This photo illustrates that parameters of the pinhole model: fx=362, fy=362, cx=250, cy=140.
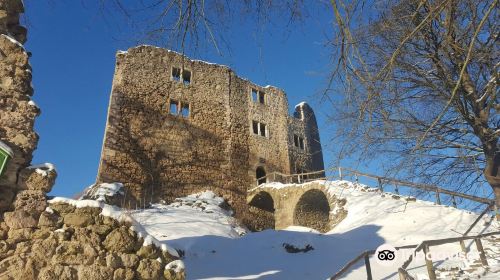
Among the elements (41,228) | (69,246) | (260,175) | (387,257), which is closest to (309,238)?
(387,257)

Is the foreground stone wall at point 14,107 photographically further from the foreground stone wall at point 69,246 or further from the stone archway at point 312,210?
the stone archway at point 312,210

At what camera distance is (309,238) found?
10570 mm

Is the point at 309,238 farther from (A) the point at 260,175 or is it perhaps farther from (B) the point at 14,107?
(A) the point at 260,175

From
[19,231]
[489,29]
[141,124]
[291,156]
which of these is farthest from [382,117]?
[291,156]

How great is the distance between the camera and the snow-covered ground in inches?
315

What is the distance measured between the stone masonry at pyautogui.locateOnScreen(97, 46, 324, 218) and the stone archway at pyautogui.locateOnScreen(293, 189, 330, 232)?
2696 millimetres

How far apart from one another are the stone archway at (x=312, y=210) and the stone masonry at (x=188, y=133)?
2.70 m

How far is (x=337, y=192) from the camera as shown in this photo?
14523mm

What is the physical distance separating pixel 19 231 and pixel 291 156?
61.0ft

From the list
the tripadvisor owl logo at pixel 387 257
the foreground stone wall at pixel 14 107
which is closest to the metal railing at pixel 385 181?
the tripadvisor owl logo at pixel 387 257

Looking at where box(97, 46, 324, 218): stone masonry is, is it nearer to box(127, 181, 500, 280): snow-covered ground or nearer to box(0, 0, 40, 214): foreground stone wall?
box(127, 181, 500, 280): snow-covered ground

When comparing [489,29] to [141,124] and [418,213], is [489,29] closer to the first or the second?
[418,213]

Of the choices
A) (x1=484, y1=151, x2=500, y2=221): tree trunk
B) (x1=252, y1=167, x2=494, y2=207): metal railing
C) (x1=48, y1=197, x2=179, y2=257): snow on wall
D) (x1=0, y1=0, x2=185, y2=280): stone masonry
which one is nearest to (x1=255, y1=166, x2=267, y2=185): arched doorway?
(x1=252, y1=167, x2=494, y2=207): metal railing

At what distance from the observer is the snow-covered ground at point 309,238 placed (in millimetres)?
7995
